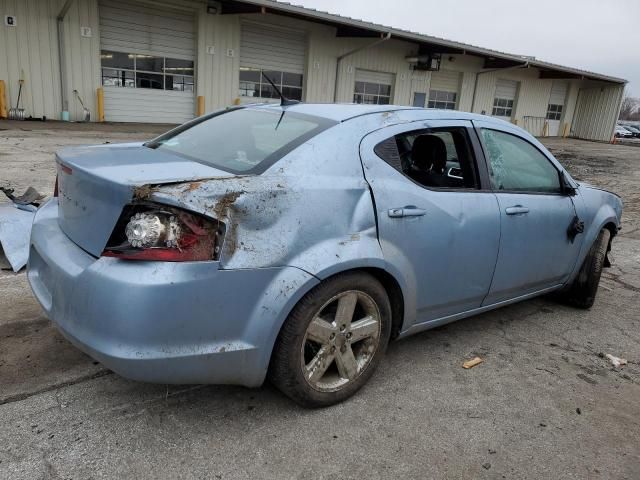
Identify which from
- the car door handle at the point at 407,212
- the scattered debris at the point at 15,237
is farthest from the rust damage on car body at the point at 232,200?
the scattered debris at the point at 15,237

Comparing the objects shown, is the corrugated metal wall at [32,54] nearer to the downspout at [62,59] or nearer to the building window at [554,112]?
the downspout at [62,59]

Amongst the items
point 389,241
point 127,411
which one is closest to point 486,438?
point 389,241

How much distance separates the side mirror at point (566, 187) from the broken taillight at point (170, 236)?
2890mm

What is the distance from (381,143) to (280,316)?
1.13 m

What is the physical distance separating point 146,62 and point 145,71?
296mm

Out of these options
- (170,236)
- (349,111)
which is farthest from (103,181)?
(349,111)

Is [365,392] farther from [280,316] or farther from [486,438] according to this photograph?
[280,316]

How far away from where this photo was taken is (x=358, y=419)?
267 cm

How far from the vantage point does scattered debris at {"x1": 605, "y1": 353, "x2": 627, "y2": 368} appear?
11.5 feet

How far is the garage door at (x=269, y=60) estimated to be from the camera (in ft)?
64.5

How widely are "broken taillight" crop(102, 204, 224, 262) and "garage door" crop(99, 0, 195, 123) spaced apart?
16.5 meters

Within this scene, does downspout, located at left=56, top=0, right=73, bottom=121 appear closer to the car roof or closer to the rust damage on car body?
the car roof

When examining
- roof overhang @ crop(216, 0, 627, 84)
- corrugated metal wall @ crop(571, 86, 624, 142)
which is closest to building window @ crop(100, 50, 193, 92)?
roof overhang @ crop(216, 0, 627, 84)

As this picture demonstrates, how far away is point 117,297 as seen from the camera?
82.4 inches
